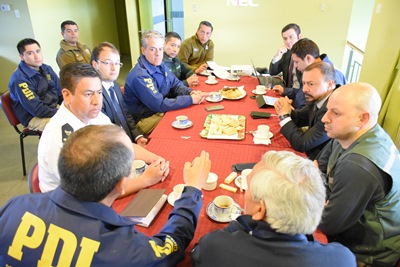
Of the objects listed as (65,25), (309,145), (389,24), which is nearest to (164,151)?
(309,145)

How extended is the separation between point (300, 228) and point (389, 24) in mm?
3570

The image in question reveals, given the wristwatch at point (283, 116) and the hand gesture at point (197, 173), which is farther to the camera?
the wristwatch at point (283, 116)

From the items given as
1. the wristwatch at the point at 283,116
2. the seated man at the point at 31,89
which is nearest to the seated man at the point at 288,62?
the wristwatch at the point at 283,116

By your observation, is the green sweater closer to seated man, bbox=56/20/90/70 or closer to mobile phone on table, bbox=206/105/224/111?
mobile phone on table, bbox=206/105/224/111

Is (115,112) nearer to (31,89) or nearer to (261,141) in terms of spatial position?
(31,89)

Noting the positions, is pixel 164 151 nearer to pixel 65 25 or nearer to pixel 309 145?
pixel 309 145

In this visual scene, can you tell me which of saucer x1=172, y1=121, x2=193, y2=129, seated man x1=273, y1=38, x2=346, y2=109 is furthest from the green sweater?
seated man x1=273, y1=38, x2=346, y2=109

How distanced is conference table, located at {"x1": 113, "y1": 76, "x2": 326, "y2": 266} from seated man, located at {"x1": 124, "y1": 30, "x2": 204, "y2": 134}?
0.12 meters

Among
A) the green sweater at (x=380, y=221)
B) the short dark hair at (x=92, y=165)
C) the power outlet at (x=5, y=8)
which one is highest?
the power outlet at (x=5, y=8)

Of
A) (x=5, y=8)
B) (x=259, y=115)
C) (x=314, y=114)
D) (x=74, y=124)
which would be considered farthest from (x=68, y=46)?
(x=314, y=114)

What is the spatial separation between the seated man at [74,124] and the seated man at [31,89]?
1.31 metres

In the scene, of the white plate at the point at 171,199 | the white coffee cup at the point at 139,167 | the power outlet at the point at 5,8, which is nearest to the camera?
the white plate at the point at 171,199

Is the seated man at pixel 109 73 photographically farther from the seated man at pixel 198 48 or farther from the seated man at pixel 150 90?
the seated man at pixel 198 48

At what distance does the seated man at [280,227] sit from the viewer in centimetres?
87
